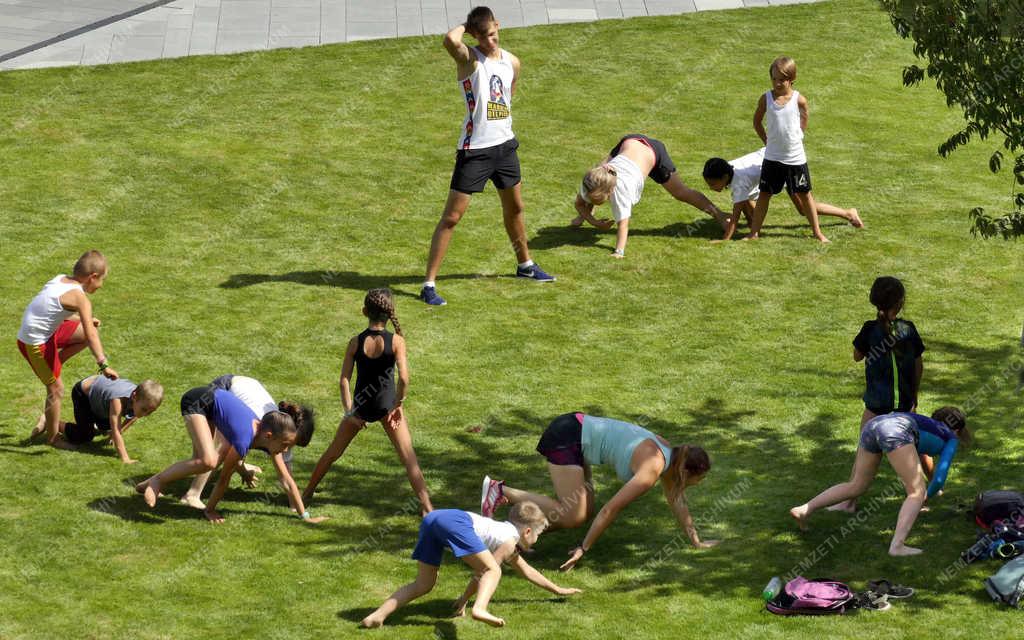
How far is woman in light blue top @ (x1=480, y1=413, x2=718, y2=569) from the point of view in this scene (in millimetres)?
9586

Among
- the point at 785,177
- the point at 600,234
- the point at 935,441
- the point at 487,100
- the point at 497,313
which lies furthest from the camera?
the point at 600,234

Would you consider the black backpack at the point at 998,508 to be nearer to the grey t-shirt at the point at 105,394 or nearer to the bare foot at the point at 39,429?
the grey t-shirt at the point at 105,394

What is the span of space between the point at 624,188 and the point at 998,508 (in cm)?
656

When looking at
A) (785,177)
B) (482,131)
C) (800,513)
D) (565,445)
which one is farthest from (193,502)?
(785,177)

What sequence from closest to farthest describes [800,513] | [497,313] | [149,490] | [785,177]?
[800,513] → [149,490] → [497,313] → [785,177]

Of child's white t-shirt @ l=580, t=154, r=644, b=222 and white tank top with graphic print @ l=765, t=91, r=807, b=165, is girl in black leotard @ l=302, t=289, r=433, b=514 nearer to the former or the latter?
child's white t-shirt @ l=580, t=154, r=644, b=222

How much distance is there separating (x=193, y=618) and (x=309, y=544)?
125 cm

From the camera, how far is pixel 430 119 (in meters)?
19.4

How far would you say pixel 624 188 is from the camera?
50.0ft

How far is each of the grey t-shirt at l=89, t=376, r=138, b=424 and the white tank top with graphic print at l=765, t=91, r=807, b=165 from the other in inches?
301

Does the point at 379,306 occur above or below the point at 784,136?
below

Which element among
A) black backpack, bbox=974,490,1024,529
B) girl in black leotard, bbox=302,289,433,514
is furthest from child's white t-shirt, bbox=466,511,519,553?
black backpack, bbox=974,490,1024,529

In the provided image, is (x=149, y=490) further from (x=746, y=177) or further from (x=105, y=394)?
(x=746, y=177)

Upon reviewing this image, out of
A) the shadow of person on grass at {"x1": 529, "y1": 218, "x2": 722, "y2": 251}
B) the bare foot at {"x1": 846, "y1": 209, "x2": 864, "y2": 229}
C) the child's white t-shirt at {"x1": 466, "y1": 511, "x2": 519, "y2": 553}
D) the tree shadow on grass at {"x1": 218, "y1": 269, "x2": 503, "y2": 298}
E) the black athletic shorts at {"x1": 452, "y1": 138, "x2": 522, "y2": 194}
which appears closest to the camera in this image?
the child's white t-shirt at {"x1": 466, "y1": 511, "x2": 519, "y2": 553}
